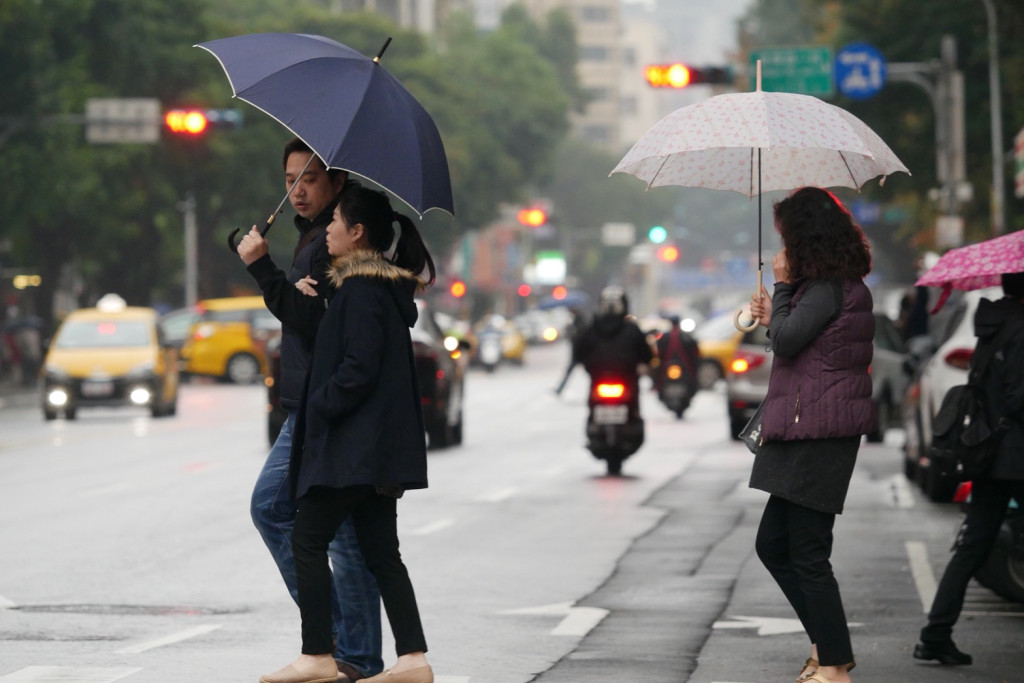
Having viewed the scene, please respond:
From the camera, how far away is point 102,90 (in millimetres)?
47750

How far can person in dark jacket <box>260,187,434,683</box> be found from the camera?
22.4ft

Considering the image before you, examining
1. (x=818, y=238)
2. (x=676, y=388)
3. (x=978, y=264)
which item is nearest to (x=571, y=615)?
(x=978, y=264)

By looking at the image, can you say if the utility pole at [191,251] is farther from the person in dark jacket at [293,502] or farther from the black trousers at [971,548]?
the person in dark jacket at [293,502]

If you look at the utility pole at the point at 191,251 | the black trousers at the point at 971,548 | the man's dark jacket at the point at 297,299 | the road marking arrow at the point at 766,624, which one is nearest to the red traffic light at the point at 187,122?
the utility pole at the point at 191,251

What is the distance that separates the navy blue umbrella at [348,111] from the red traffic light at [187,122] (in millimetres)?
29894

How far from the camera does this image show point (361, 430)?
684 cm

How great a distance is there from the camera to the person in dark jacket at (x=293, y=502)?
7.14m

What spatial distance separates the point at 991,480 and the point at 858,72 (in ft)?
90.6

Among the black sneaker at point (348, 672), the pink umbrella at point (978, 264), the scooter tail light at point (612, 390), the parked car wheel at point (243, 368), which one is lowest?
the parked car wheel at point (243, 368)

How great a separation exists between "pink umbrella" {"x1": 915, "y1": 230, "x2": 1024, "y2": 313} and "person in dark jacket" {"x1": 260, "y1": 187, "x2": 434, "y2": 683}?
2521 millimetres

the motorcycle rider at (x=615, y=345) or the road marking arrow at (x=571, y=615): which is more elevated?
the motorcycle rider at (x=615, y=345)

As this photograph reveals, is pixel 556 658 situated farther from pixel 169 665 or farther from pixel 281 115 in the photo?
pixel 281 115

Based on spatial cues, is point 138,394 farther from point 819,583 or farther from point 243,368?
point 819,583

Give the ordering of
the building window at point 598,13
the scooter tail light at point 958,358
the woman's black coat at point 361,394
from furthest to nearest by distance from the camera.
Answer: the building window at point 598,13 → the scooter tail light at point 958,358 → the woman's black coat at point 361,394
